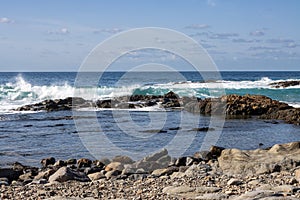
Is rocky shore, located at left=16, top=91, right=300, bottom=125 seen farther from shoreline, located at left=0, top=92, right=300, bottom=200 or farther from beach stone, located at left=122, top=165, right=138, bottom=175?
beach stone, located at left=122, top=165, right=138, bottom=175

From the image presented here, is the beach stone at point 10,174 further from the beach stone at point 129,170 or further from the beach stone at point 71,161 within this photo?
the beach stone at point 129,170

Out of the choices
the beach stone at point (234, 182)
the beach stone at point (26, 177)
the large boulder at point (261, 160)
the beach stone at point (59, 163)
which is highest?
the large boulder at point (261, 160)

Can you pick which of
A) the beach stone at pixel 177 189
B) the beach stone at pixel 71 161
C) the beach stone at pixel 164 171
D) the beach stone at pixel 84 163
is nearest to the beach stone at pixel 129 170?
the beach stone at pixel 164 171

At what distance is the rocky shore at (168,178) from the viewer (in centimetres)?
775

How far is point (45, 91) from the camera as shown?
41.2 meters

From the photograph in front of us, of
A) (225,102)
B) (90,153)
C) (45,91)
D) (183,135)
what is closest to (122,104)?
(225,102)

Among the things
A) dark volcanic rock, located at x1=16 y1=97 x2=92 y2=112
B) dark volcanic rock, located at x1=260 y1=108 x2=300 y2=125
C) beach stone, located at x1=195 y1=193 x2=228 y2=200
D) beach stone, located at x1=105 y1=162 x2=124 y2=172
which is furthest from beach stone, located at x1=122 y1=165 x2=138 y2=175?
dark volcanic rock, located at x1=16 y1=97 x2=92 y2=112

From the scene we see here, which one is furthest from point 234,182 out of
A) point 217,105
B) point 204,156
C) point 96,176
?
point 217,105

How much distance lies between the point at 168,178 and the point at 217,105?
1687 cm

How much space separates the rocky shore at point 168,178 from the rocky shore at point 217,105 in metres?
10.5

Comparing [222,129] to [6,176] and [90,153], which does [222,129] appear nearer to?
[90,153]

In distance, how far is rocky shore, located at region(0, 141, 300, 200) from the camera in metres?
7.75

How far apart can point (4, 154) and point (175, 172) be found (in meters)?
5.82

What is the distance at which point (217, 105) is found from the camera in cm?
2603
